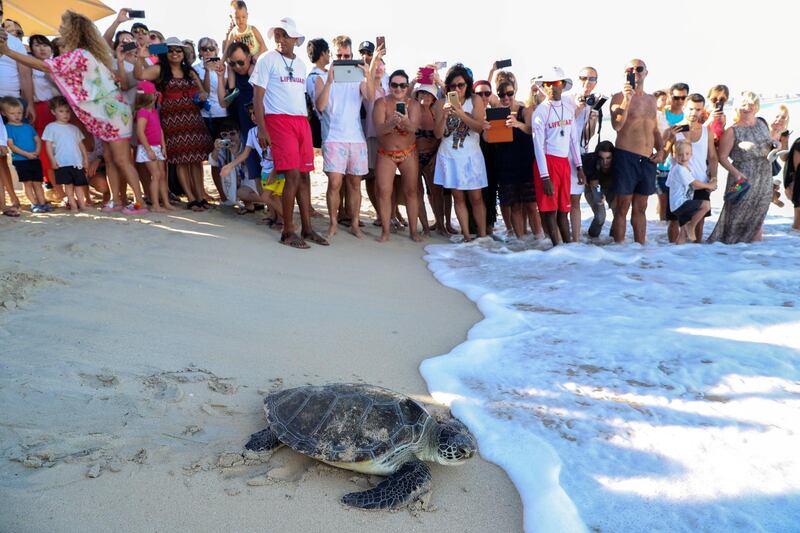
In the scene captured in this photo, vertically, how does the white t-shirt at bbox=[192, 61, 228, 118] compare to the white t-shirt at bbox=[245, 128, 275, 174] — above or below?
above

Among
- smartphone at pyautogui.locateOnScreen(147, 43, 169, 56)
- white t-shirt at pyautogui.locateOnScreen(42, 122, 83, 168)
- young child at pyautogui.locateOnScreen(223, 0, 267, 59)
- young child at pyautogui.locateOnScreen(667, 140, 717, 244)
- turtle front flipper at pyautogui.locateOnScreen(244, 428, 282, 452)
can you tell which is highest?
young child at pyautogui.locateOnScreen(223, 0, 267, 59)

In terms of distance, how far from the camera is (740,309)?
386 cm

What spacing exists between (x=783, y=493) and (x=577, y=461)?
0.74 m

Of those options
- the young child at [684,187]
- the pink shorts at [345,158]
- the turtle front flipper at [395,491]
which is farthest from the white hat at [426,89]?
the turtle front flipper at [395,491]

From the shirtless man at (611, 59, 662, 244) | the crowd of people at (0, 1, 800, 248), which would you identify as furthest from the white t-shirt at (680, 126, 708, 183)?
the shirtless man at (611, 59, 662, 244)

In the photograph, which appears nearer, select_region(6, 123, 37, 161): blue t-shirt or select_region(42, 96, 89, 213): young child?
select_region(6, 123, 37, 161): blue t-shirt

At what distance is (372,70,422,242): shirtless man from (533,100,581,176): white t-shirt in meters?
1.37

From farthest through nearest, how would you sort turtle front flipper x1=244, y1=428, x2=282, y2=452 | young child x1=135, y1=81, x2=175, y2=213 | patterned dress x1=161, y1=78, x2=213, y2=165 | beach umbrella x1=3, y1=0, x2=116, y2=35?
beach umbrella x1=3, y1=0, x2=116, y2=35
patterned dress x1=161, y1=78, x2=213, y2=165
young child x1=135, y1=81, x2=175, y2=213
turtle front flipper x1=244, y1=428, x2=282, y2=452

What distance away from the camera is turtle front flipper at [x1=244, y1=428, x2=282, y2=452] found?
212 centimetres

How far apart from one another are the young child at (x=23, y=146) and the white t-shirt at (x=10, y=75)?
233 millimetres

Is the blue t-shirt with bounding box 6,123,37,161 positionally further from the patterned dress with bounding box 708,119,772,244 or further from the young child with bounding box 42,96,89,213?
the patterned dress with bounding box 708,119,772,244

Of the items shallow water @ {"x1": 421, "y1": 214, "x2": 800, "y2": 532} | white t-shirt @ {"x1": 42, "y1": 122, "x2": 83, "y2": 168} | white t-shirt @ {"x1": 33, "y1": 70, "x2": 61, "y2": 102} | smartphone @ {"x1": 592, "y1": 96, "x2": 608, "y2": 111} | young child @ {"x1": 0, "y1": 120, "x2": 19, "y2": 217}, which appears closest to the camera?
shallow water @ {"x1": 421, "y1": 214, "x2": 800, "y2": 532}

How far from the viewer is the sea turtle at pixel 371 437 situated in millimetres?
2010

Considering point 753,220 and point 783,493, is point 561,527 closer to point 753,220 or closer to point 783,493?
point 783,493
